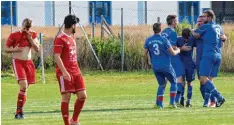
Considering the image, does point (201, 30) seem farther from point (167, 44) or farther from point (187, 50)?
point (167, 44)

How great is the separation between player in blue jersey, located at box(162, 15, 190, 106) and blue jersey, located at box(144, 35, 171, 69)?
50cm

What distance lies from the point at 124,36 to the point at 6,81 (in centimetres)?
666

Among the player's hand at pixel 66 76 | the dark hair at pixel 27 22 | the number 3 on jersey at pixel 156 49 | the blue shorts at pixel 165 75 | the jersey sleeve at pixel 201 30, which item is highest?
the dark hair at pixel 27 22

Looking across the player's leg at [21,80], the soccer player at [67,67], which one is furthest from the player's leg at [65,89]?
the player's leg at [21,80]

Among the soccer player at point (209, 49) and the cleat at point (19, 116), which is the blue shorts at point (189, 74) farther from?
the cleat at point (19, 116)

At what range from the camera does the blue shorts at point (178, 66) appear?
1895cm

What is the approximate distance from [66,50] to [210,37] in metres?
5.08

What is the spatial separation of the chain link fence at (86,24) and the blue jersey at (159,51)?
1449cm

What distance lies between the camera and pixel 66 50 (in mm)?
14023

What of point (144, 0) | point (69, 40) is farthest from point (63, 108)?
point (144, 0)

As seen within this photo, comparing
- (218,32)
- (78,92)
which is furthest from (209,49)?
(78,92)

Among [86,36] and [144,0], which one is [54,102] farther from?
[144,0]

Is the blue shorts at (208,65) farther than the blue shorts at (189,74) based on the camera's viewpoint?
No

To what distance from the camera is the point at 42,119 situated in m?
15.6
